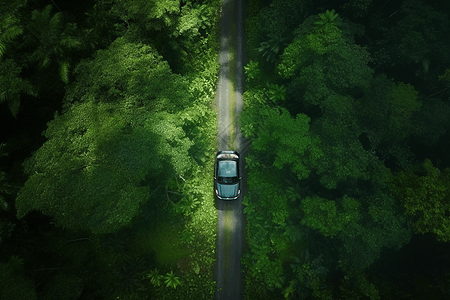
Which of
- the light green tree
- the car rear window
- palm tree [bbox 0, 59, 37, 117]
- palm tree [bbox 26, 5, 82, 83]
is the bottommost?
the car rear window

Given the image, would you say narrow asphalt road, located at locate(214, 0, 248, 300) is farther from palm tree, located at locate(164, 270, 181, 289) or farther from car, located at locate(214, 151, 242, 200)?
palm tree, located at locate(164, 270, 181, 289)

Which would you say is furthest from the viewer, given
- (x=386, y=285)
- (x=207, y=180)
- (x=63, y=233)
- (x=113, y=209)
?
(x=207, y=180)

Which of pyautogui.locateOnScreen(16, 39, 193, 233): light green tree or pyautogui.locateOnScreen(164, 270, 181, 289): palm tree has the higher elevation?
pyautogui.locateOnScreen(16, 39, 193, 233): light green tree

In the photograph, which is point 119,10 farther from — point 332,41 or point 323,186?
point 323,186

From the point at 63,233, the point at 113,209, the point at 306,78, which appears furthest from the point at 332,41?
the point at 63,233

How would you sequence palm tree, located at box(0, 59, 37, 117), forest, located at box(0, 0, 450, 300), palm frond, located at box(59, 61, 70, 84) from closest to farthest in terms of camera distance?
1. forest, located at box(0, 0, 450, 300)
2. palm tree, located at box(0, 59, 37, 117)
3. palm frond, located at box(59, 61, 70, 84)

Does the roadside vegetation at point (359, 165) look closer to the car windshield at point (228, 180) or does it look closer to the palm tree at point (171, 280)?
the car windshield at point (228, 180)

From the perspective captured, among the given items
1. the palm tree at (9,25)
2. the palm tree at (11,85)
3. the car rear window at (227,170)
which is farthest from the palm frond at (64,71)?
the car rear window at (227,170)

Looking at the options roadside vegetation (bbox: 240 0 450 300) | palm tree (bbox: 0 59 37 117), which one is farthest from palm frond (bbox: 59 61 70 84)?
roadside vegetation (bbox: 240 0 450 300)
